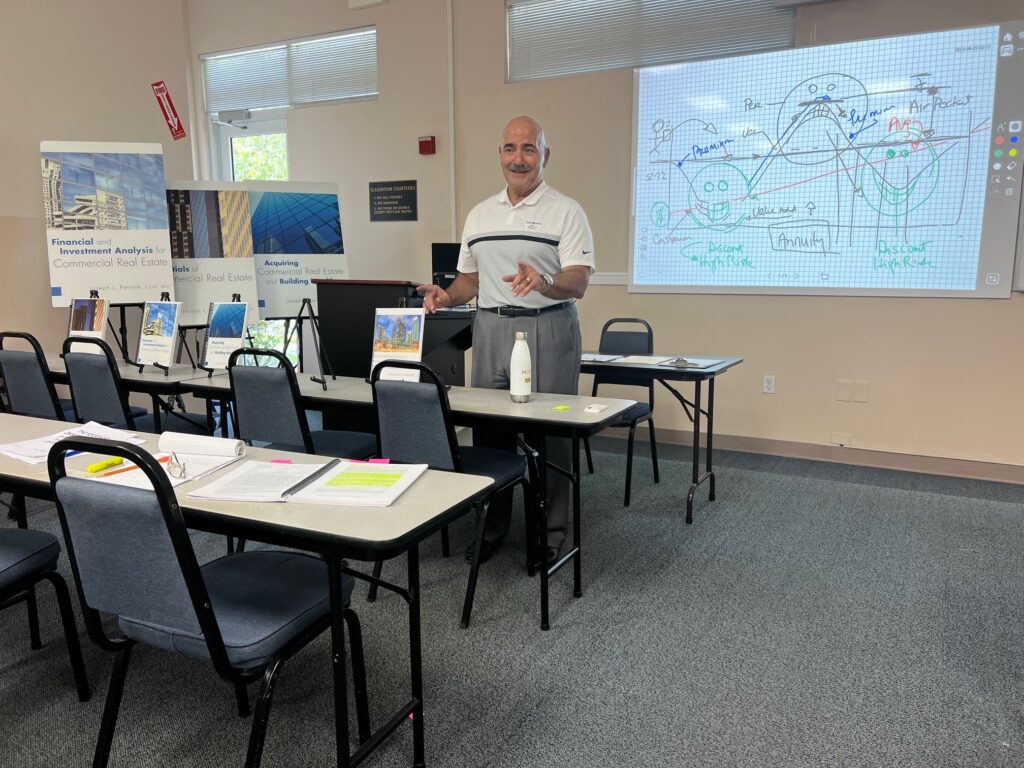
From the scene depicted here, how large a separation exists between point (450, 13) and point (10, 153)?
316cm

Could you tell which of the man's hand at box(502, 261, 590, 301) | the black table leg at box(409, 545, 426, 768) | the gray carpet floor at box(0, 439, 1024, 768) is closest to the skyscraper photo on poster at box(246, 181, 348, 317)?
the gray carpet floor at box(0, 439, 1024, 768)

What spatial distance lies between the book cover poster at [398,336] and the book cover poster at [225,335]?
0.96 metres

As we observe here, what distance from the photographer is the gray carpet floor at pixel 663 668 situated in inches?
70.1

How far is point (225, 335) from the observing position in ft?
10.8

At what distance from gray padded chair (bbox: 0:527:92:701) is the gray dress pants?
1510 mm

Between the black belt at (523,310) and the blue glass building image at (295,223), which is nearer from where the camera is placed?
the black belt at (523,310)

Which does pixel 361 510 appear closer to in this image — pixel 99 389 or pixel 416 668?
pixel 416 668

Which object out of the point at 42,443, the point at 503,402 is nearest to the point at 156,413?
the point at 42,443

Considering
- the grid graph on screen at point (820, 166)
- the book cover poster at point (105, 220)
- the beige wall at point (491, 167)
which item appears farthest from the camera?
the book cover poster at point (105, 220)

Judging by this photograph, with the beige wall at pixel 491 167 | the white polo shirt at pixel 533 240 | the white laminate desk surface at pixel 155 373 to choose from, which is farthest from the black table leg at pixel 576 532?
the beige wall at pixel 491 167

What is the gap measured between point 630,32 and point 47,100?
4029 millimetres

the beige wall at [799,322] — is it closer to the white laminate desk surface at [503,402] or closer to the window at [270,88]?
the window at [270,88]

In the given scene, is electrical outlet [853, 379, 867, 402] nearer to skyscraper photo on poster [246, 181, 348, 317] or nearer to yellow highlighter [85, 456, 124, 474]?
skyscraper photo on poster [246, 181, 348, 317]

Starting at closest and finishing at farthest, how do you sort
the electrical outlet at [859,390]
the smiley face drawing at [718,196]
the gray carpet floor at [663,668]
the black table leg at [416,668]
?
A: the black table leg at [416,668], the gray carpet floor at [663,668], the electrical outlet at [859,390], the smiley face drawing at [718,196]
